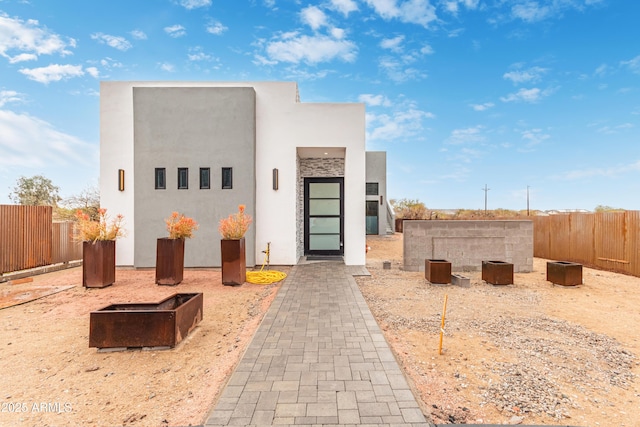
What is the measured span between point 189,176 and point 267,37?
18.1 ft

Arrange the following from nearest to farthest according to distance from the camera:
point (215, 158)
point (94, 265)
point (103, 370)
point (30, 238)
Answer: point (103, 370) < point (94, 265) < point (30, 238) < point (215, 158)

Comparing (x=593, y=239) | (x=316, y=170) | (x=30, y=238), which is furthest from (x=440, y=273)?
(x=30, y=238)

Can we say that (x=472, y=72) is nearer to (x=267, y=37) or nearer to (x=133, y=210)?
(x=267, y=37)

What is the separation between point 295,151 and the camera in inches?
338

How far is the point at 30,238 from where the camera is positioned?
27.0 feet

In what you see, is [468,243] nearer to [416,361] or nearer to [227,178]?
[416,361]

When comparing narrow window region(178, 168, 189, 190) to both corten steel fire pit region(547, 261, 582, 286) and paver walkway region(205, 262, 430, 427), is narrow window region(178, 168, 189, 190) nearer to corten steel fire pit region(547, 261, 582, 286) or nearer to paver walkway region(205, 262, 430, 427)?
paver walkway region(205, 262, 430, 427)

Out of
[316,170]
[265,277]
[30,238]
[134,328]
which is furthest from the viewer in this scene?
[316,170]

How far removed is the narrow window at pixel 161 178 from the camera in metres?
8.31

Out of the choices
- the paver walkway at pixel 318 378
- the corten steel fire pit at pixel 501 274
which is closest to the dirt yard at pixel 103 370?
the paver walkway at pixel 318 378

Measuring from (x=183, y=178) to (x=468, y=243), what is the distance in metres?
9.09

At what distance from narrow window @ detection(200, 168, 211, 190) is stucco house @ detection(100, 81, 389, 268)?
29 millimetres

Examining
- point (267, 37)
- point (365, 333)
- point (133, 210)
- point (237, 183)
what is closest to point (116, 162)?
point (133, 210)

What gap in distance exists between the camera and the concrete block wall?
8.48 m
